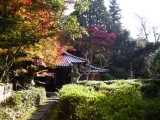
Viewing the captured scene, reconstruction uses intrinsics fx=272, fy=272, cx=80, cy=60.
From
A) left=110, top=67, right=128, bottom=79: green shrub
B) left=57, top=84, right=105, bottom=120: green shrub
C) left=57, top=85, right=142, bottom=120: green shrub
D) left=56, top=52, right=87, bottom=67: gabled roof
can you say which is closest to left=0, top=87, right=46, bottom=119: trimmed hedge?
left=57, top=84, right=105, bottom=120: green shrub

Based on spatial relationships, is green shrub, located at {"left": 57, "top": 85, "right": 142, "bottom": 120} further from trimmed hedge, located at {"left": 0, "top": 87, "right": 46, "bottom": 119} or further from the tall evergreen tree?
the tall evergreen tree

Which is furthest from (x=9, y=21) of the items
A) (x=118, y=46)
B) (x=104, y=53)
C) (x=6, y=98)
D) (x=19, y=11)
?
(x=118, y=46)

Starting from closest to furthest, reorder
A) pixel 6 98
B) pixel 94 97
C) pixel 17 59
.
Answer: pixel 94 97 < pixel 6 98 < pixel 17 59

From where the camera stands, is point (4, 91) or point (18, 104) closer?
point (18, 104)

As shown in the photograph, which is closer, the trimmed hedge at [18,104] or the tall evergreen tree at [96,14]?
the trimmed hedge at [18,104]

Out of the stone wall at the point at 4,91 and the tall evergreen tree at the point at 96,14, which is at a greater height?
the tall evergreen tree at the point at 96,14

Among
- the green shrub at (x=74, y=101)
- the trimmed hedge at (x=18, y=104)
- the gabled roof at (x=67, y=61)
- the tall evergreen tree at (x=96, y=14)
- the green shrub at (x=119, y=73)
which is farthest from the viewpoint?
the tall evergreen tree at (x=96, y=14)

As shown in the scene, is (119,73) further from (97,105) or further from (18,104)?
(97,105)

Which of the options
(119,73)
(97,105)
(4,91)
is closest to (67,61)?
(4,91)

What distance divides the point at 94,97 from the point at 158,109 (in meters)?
2.56

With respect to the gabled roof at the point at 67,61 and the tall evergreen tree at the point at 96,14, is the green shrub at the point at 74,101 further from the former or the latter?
the tall evergreen tree at the point at 96,14

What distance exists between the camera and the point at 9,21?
441 inches

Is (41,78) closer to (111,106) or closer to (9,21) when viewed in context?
(9,21)

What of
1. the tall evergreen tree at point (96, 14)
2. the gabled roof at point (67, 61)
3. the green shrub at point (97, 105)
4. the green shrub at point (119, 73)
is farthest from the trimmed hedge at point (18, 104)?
the tall evergreen tree at point (96, 14)
